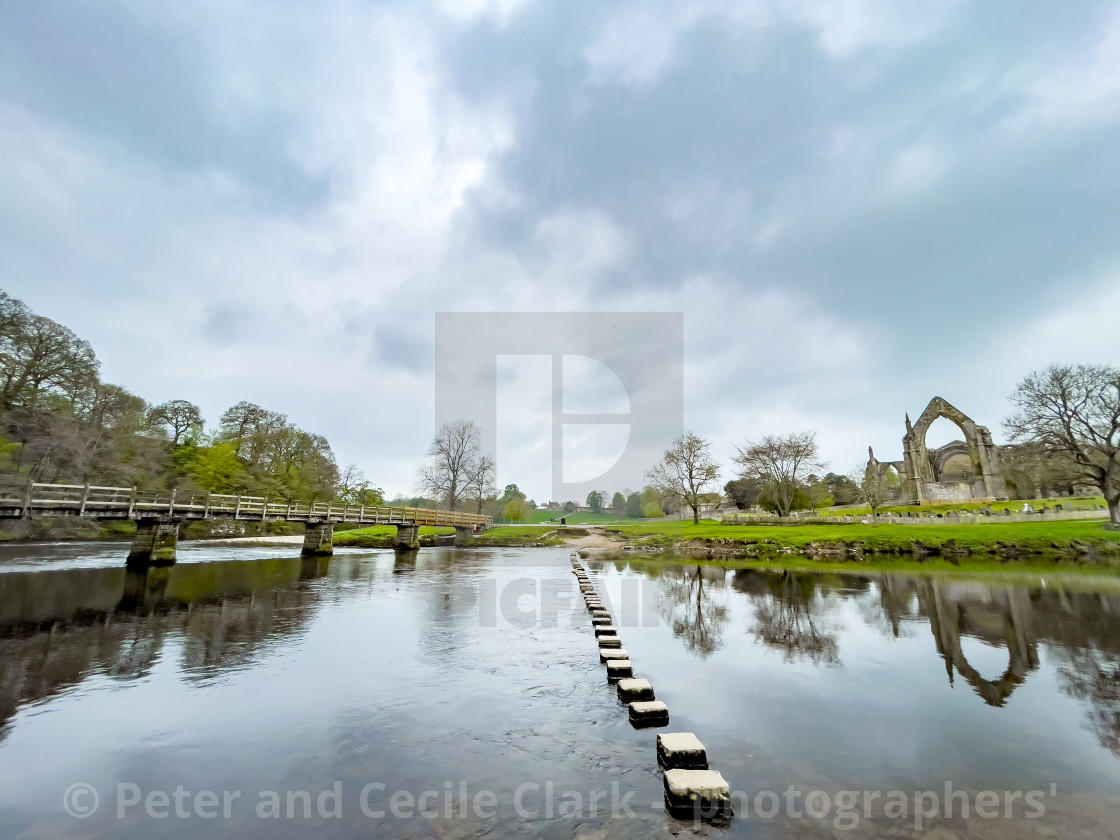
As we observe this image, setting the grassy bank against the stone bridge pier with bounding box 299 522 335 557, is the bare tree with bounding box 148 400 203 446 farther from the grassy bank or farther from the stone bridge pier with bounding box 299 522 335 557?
the grassy bank

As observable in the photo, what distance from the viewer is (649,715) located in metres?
6.33

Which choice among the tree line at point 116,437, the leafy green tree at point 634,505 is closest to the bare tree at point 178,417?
the tree line at point 116,437

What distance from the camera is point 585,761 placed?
17.3 feet

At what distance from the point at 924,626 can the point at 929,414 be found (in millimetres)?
57753

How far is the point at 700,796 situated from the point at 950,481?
77.4 meters

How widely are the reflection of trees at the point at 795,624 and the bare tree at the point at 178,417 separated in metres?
61.5

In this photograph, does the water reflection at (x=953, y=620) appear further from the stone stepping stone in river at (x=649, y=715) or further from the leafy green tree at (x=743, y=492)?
the leafy green tree at (x=743, y=492)

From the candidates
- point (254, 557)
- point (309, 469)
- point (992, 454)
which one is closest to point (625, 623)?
Result: point (254, 557)

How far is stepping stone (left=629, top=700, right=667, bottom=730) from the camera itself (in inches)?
248

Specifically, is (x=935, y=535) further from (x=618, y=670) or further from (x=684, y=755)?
(x=684, y=755)

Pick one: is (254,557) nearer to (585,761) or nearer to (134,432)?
(134,432)

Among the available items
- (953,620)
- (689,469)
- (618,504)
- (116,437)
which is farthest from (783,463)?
(618,504)

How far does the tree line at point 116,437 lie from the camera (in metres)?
33.5

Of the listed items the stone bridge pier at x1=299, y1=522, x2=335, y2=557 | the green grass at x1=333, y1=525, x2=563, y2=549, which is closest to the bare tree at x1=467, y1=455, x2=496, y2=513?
the green grass at x1=333, y1=525, x2=563, y2=549
